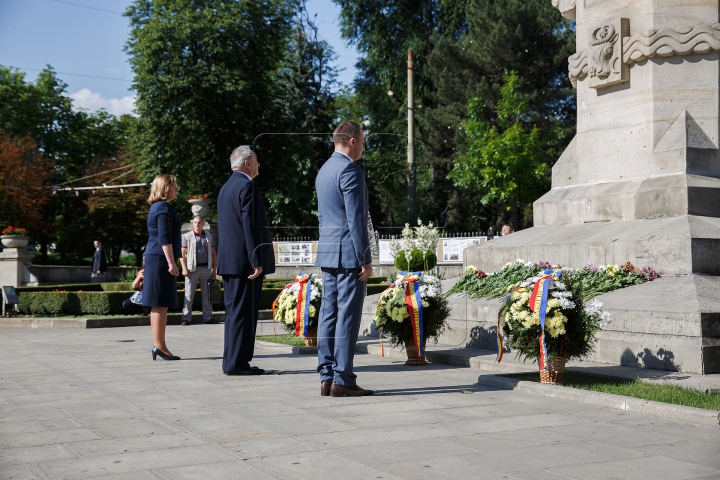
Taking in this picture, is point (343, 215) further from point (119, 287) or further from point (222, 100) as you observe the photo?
point (222, 100)

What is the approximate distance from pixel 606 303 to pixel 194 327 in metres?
9.04

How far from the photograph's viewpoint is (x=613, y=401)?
6238 millimetres

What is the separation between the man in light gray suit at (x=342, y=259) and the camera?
6867 mm

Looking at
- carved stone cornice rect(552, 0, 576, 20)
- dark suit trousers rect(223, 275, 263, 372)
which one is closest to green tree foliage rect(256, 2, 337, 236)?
carved stone cornice rect(552, 0, 576, 20)

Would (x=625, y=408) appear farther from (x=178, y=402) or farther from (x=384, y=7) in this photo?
(x=384, y=7)

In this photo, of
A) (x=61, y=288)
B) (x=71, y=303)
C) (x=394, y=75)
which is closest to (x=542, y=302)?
(x=71, y=303)

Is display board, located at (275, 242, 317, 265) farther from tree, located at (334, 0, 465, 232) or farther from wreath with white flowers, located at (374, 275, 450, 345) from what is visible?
wreath with white flowers, located at (374, 275, 450, 345)

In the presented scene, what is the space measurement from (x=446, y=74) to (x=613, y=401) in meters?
38.0

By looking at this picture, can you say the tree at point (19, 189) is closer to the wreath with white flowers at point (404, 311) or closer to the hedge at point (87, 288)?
the hedge at point (87, 288)

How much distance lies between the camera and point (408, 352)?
9.10 m

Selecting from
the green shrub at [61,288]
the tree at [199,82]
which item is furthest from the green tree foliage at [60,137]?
the green shrub at [61,288]

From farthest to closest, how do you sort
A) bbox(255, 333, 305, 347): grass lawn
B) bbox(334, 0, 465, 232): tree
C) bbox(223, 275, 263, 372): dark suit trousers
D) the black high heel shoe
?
1. bbox(334, 0, 465, 232): tree
2. bbox(255, 333, 305, 347): grass lawn
3. the black high heel shoe
4. bbox(223, 275, 263, 372): dark suit trousers

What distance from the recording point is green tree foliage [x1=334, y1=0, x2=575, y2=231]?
4156 cm

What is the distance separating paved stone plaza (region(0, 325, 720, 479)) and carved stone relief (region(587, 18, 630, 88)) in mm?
5351
